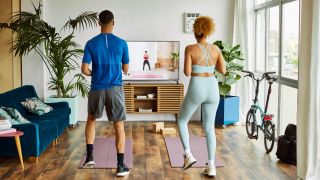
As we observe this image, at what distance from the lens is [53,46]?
6703mm

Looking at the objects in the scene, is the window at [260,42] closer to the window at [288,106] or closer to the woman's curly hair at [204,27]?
the window at [288,106]

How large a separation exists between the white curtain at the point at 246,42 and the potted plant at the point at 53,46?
7.89 feet

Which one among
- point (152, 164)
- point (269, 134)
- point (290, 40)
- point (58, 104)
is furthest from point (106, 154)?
point (290, 40)

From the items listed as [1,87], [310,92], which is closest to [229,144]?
[310,92]

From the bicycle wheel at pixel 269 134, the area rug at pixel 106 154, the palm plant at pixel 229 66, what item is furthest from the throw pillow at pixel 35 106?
the bicycle wheel at pixel 269 134

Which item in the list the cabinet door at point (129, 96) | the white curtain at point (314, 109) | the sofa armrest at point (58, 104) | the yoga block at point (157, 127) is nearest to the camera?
the white curtain at point (314, 109)

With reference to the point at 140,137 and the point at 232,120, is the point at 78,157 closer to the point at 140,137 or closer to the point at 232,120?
the point at 140,137

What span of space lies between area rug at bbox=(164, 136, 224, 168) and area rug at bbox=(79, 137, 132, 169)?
49 centimetres

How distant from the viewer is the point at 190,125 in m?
7.41

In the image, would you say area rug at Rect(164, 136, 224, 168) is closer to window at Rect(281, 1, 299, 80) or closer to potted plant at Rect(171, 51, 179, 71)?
window at Rect(281, 1, 299, 80)

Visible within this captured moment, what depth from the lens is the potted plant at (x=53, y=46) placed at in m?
6.54

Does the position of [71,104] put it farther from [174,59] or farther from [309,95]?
[309,95]

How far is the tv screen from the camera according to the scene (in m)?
7.55

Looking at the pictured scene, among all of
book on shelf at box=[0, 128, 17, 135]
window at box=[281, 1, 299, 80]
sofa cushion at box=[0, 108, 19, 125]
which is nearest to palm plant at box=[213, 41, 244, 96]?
window at box=[281, 1, 299, 80]
